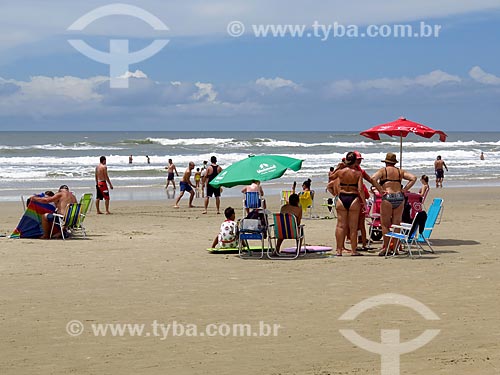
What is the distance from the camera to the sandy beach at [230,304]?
5812 millimetres

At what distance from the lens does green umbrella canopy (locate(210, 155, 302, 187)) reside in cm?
1112

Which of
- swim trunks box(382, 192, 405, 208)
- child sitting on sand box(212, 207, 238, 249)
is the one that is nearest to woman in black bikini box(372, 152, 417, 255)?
swim trunks box(382, 192, 405, 208)

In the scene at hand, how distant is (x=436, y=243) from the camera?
40.9 ft

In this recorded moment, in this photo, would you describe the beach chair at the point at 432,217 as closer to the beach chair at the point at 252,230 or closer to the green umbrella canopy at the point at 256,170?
the green umbrella canopy at the point at 256,170

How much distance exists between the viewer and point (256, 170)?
1124cm

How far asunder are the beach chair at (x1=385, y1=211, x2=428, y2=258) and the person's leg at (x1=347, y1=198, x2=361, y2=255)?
42 centimetres

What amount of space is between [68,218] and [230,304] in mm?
6042

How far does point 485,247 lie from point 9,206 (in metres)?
13.0

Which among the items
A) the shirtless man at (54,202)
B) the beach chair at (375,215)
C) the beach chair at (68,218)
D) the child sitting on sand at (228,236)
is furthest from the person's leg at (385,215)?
the shirtless man at (54,202)

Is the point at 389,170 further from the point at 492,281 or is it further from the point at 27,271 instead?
the point at 27,271

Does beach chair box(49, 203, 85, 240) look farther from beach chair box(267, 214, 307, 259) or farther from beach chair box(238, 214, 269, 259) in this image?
beach chair box(267, 214, 307, 259)

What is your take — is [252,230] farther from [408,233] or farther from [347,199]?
[408,233]

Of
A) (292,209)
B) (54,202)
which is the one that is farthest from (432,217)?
(54,202)

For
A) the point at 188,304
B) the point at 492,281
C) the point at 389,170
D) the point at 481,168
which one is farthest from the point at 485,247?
the point at 481,168
